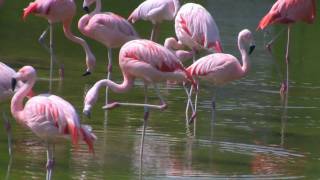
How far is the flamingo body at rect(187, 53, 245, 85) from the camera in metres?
9.30

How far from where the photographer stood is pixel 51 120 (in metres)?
6.73

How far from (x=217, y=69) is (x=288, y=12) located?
2889mm

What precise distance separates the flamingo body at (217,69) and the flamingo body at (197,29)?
2.00ft

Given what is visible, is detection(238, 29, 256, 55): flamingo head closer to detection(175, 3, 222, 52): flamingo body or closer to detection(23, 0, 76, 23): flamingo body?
detection(175, 3, 222, 52): flamingo body

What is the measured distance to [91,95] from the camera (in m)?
7.55

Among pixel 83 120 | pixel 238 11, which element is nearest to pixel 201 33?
pixel 83 120

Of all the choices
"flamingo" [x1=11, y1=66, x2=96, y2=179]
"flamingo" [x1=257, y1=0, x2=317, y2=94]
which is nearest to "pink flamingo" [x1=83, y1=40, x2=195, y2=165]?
"flamingo" [x1=11, y1=66, x2=96, y2=179]

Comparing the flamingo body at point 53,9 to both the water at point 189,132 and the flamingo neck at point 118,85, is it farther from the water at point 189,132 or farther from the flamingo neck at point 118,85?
the flamingo neck at point 118,85

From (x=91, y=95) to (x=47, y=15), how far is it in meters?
3.99

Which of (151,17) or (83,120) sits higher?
(151,17)

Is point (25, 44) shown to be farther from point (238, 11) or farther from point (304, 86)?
point (238, 11)

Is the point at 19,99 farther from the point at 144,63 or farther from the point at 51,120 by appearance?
the point at 144,63

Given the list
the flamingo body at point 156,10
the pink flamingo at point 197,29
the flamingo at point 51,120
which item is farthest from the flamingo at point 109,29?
the flamingo at point 51,120

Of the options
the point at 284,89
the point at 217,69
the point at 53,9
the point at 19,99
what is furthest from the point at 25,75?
the point at 284,89
